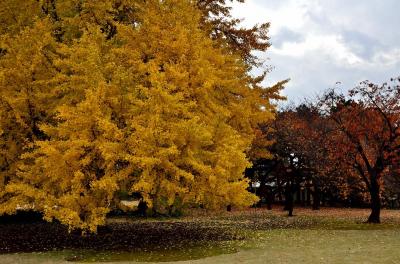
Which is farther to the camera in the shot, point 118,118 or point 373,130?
point 373,130

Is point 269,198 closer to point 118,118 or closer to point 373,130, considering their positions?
point 373,130

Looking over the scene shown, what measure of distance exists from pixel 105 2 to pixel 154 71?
5653 mm

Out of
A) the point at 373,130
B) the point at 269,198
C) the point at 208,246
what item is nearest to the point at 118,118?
the point at 208,246

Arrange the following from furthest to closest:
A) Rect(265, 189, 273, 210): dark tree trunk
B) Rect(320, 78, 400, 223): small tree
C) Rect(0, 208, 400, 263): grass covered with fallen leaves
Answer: Rect(265, 189, 273, 210): dark tree trunk < Rect(320, 78, 400, 223): small tree < Rect(0, 208, 400, 263): grass covered with fallen leaves

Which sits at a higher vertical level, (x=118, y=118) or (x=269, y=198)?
(x=118, y=118)

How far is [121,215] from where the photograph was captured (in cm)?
4278

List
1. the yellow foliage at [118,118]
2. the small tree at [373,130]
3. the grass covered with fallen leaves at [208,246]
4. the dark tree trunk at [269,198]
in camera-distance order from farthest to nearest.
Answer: the dark tree trunk at [269,198] < the small tree at [373,130] < the yellow foliage at [118,118] < the grass covered with fallen leaves at [208,246]

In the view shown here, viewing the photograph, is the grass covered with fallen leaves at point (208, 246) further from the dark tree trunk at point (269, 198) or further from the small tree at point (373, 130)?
the dark tree trunk at point (269, 198)

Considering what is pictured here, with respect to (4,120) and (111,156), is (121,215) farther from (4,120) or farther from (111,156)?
(111,156)

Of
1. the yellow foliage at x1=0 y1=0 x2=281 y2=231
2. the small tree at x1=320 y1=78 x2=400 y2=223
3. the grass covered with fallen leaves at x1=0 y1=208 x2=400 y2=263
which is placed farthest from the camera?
the small tree at x1=320 y1=78 x2=400 y2=223

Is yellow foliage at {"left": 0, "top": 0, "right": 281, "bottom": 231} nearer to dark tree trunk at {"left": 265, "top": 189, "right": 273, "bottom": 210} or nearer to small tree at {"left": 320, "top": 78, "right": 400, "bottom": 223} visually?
small tree at {"left": 320, "top": 78, "right": 400, "bottom": 223}

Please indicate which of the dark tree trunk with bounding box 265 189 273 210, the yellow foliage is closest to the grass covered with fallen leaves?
the yellow foliage

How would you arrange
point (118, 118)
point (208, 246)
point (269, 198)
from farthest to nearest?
point (269, 198), point (208, 246), point (118, 118)

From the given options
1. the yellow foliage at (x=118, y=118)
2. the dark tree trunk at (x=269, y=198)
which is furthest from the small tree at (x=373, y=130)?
the dark tree trunk at (x=269, y=198)
